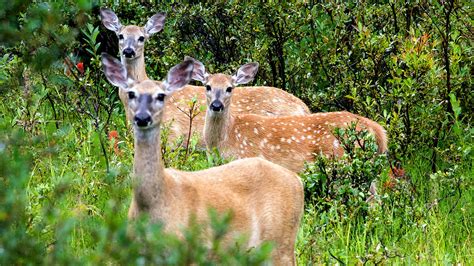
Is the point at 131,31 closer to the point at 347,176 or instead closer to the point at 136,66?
the point at 136,66

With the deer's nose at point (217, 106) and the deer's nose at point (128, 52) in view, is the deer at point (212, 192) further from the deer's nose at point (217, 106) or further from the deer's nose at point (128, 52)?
the deer's nose at point (128, 52)

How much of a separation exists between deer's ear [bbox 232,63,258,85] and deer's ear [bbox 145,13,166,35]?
1.11m

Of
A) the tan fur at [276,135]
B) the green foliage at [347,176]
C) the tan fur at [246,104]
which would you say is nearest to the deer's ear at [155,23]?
the tan fur at [246,104]

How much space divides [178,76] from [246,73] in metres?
3.15

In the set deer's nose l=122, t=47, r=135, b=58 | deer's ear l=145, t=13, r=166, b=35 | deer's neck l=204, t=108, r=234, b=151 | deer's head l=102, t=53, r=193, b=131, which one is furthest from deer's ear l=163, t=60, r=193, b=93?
deer's ear l=145, t=13, r=166, b=35

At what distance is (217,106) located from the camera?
30.0ft

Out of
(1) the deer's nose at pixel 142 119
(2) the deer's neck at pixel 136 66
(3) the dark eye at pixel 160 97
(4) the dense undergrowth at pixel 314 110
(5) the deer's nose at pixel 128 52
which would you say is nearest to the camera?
(4) the dense undergrowth at pixel 314 110

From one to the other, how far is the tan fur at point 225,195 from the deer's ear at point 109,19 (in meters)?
4.11

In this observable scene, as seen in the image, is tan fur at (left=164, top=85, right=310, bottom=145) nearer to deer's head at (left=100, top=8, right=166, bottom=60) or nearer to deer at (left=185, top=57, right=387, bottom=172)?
deer at (left=185, top=57, right=387, bottom=172)

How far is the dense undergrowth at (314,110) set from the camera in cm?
277

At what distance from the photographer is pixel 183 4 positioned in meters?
11.1

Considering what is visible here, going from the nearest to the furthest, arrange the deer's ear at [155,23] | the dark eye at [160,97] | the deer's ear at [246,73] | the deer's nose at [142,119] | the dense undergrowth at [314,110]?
the dense undergrowth at [314,110], the deer's nose at [142,119], the dark eye at [160,97], the deer's ear at [246,73], the deer's ear at [155,23]

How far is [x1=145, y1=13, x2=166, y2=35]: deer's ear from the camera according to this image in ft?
33.5

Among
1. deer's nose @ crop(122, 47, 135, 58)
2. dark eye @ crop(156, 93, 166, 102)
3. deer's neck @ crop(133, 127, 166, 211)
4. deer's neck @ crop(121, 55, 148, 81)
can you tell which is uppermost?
dark eye @ crop(156, 93, 166, 102)
